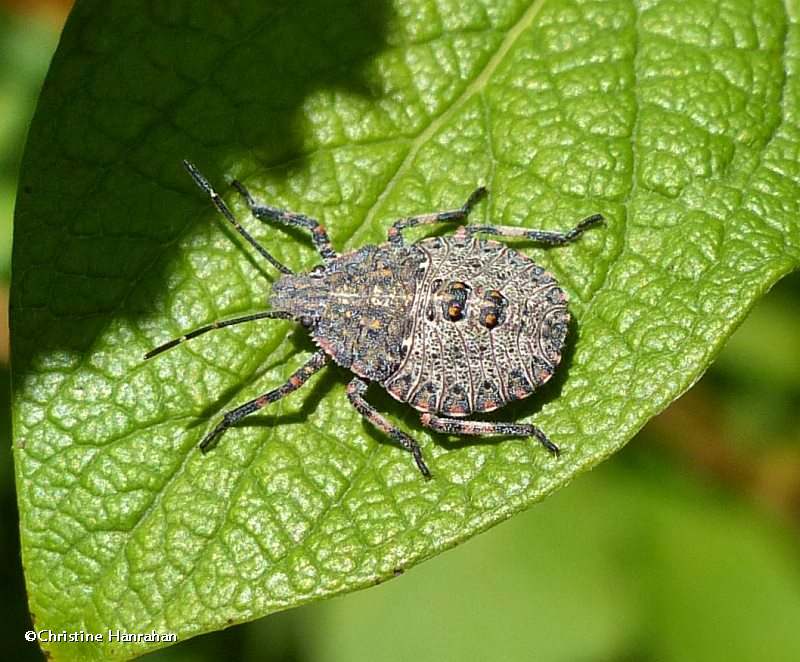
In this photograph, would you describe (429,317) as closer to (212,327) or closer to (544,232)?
(544,232)

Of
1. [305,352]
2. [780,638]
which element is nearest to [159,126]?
[305,352]

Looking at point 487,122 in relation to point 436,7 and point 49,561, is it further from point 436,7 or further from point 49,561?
point 49,561

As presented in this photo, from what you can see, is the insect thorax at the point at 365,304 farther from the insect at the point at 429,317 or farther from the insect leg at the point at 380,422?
the insect leg at the point at 380,422

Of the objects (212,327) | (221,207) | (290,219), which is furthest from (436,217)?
(212,327)

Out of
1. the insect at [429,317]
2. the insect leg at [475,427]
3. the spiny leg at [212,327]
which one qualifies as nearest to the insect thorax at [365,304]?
the insect at [429,317]

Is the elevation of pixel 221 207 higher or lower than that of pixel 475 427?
higher

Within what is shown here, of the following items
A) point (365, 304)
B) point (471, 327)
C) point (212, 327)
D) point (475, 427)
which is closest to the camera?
point (212, 327)
